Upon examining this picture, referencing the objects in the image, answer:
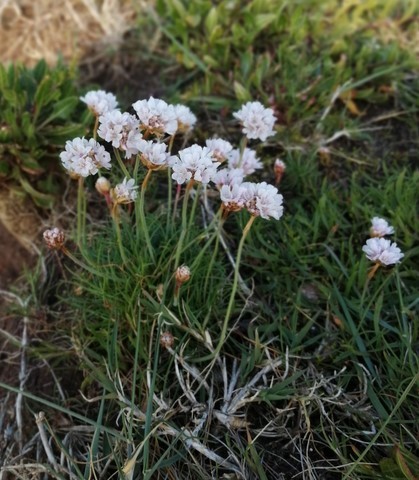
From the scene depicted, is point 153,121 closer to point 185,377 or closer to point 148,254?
point 148,254

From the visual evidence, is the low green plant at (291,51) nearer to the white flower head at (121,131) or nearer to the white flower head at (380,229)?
the white flower head at (380,229)

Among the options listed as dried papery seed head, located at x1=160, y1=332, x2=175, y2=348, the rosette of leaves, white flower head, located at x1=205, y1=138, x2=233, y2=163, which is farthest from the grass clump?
the rosette of leaves

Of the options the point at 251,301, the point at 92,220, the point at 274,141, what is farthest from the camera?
the point at 274,141

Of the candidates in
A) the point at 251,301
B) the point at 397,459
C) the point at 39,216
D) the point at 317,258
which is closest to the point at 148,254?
the point at 251,301

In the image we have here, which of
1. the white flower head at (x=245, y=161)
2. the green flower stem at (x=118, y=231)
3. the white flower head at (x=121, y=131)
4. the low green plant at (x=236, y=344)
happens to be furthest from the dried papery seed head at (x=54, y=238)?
the white flower head at (x=245, y=161)

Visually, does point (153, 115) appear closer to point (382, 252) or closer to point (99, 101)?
point (99, 101)

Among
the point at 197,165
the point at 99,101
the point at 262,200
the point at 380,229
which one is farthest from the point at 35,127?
the point at 380,229
